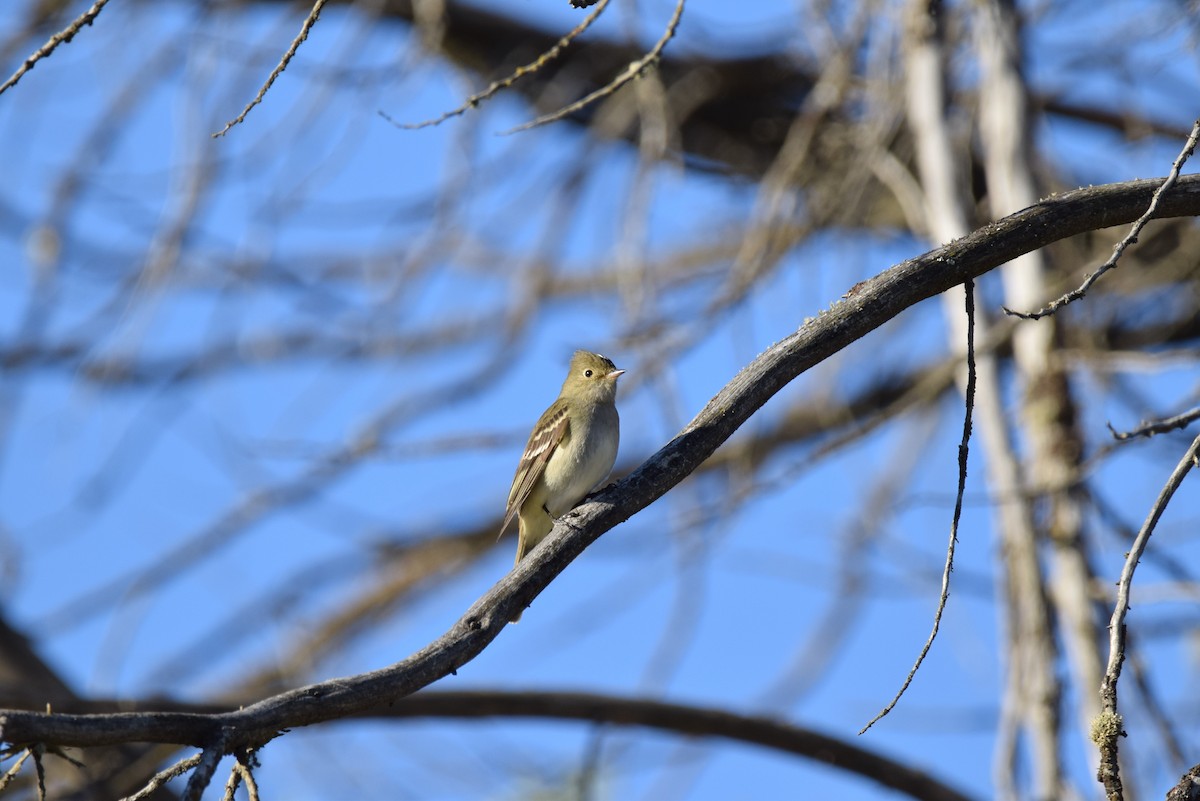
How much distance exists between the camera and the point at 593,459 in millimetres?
4562

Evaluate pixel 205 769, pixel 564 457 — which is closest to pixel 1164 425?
pixel 205 769

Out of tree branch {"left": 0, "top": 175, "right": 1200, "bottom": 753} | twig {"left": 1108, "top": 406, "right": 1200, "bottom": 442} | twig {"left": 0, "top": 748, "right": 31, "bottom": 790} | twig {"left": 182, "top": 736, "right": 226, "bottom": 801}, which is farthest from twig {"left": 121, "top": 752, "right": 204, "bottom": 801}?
twig {"left": 1108, "top": 406, "right": 1200, "bottom": 442}

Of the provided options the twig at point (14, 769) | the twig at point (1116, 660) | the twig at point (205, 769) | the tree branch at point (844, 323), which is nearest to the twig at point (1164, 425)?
the twig at point (1116, 660)

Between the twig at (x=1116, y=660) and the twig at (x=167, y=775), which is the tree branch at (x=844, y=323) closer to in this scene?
the twig at (x=1116, y=660)

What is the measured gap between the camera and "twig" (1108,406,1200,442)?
8.47ft

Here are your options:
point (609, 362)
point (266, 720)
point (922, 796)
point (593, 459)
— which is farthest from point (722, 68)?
point (266, 720)

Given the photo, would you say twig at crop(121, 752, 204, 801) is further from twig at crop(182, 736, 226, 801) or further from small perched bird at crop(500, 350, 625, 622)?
small perched bird at crop(500, 350, 625, 622)

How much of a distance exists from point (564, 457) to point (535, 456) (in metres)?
0.15

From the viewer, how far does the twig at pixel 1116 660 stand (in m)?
2.07

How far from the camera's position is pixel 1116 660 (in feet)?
7.15

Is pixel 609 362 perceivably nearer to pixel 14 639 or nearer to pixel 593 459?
pixel 593 459

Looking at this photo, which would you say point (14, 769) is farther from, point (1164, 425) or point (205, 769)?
point (1164, 425)

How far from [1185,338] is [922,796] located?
10.8ft

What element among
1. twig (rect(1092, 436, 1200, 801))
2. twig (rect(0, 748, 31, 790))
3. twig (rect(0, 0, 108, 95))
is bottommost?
twig (rect(0, 748, 31, 790))
